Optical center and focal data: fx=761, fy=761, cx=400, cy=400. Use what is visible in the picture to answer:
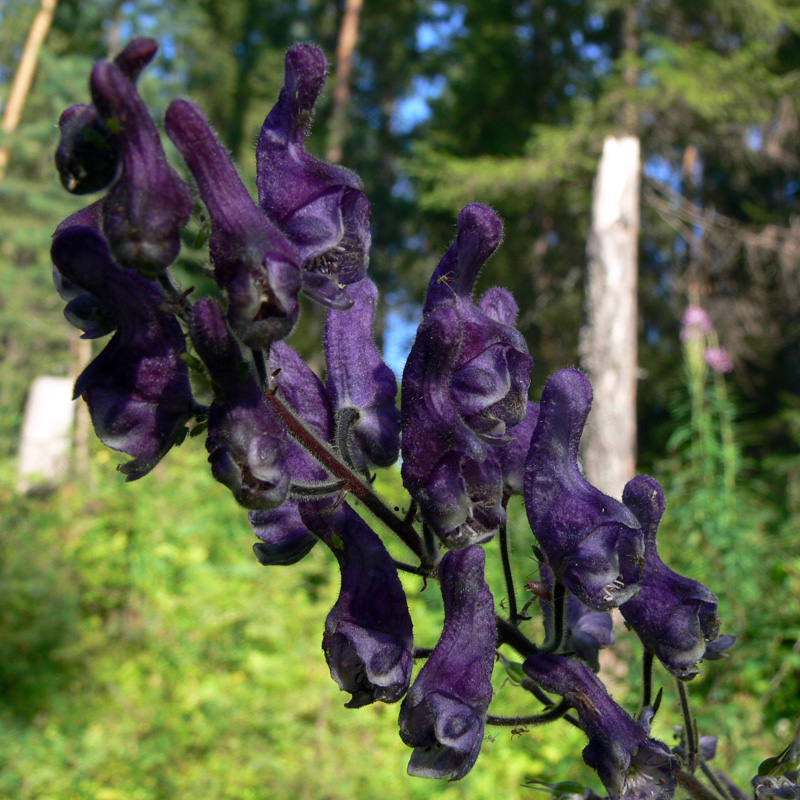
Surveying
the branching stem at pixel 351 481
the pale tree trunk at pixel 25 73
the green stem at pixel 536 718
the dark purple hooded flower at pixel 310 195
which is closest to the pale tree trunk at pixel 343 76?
the pale tree trunk at pixel 25 73

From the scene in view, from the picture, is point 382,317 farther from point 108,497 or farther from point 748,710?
point 748,710

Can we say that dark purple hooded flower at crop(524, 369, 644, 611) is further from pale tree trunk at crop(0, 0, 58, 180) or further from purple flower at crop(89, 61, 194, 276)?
pale tree trunk at crop(0, 0, 58, 180)

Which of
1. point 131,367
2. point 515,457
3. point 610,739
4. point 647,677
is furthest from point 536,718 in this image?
point 131,367

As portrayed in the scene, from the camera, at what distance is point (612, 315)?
7.25 m

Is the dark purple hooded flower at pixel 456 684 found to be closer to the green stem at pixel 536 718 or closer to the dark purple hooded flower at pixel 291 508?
the green stem at pixel 536 718

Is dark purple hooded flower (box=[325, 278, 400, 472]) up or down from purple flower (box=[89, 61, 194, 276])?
down

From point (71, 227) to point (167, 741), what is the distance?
3.68 m

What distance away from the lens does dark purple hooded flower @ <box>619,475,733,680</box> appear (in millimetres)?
1015

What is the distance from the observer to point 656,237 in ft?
34.3

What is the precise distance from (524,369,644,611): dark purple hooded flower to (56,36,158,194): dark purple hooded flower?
617 millimetres

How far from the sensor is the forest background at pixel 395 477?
372 cm

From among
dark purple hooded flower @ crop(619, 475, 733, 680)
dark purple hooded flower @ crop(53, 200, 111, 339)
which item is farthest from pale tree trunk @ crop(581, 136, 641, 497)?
dark purple hooded flower @ crop(53, 200, 111, 339)

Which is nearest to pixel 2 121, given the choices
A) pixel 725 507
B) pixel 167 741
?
pixel 167 741

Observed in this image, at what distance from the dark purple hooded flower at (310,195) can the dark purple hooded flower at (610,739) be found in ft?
1.85
